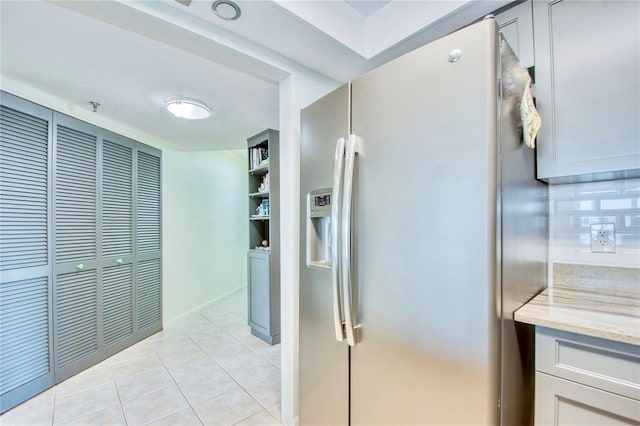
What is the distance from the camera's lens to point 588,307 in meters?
1.07

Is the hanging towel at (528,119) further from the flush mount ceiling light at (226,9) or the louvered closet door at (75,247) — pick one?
the louvered closet door at (75,247)

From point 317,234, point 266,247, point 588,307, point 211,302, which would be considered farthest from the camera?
point 211,302

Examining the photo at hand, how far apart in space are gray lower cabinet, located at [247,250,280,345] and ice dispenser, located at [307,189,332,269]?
1594 millimetres

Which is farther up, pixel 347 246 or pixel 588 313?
pixel 347 246

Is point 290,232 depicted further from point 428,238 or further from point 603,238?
point 603,238

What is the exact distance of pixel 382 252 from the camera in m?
1.11

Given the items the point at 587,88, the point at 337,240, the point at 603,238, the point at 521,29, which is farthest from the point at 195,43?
the point at 603,238

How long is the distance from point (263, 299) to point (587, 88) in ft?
9.78

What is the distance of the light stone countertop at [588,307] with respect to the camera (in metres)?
0.86

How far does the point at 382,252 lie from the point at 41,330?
2.66m

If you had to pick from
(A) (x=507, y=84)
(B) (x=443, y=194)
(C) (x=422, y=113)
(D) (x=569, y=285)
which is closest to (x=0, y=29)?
(C) (x=422, y=113)

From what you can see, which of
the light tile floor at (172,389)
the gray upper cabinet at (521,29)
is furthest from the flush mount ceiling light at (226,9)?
the light tile floor at (172,389)

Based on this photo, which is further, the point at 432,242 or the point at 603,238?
the point at 603,238

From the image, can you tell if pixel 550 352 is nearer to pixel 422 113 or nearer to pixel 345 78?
pixel 422 113
